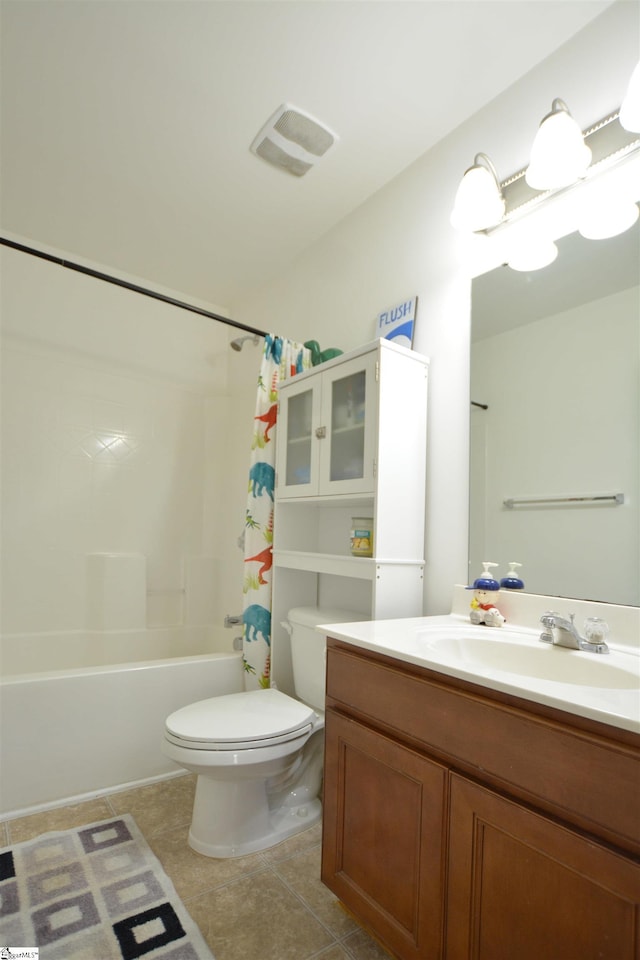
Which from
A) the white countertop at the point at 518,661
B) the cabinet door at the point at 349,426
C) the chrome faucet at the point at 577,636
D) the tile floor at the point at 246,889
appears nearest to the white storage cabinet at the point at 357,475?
the cabinet door at the point at 349,426

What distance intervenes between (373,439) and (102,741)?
1467 millimetres

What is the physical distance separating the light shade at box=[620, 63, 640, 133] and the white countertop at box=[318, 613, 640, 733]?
120cm

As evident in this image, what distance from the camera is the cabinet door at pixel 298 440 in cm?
183

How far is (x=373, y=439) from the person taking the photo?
1.55 meters

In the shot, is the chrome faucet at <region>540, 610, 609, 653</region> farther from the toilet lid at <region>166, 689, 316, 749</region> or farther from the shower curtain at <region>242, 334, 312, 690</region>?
the shower curtain at <region>242, 334, 312, 690</region>

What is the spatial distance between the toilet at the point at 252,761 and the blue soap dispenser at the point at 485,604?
1.44ft

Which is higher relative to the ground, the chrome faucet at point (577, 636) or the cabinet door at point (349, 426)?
the cabinet door at point (349, 426)

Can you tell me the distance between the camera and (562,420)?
1320 millimetres

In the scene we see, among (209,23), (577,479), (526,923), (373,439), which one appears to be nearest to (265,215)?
(209,23)

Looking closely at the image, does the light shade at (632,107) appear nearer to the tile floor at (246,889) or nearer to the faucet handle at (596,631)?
the faucet handle at (596,631)

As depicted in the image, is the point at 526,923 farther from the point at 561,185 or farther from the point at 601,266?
the point at 561,185

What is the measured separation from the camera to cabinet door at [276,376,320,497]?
1.83m

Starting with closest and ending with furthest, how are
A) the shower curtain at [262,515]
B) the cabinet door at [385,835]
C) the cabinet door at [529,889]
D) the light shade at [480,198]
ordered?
the cabinet door at [529,889]
the cabinet door at [385,835]
the light shade at [480,198]
the shower curtain at [262,515]

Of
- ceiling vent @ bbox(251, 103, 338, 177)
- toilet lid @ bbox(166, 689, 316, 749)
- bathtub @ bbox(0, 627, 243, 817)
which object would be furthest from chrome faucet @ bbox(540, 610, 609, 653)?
ceiling vent @ bbox(251, 103, 338, 177)
